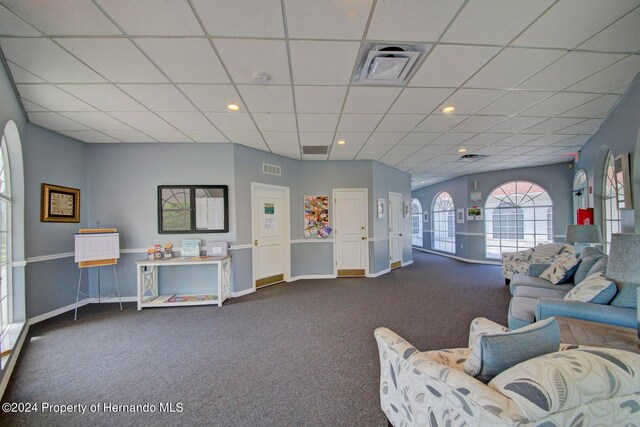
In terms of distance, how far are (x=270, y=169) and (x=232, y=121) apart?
169 cm

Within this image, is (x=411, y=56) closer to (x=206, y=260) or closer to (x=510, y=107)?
(x=510, y=107)

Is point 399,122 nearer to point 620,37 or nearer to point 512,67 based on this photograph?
point 512,67

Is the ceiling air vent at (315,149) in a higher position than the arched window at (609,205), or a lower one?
higher

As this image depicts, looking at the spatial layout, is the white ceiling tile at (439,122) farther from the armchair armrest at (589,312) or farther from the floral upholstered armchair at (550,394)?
the floral upholstered armchair at (550,394)

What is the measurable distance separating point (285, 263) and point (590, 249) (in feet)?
16.4

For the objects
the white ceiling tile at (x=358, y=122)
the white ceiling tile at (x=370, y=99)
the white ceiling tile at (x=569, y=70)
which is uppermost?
the white ceiling tile at (x=569, y=70)

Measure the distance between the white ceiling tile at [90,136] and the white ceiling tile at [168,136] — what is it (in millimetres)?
711

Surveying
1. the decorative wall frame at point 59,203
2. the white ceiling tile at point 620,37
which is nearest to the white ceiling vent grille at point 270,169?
the decorative wall frame at point 59,203

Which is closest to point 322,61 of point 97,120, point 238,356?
point 238,356

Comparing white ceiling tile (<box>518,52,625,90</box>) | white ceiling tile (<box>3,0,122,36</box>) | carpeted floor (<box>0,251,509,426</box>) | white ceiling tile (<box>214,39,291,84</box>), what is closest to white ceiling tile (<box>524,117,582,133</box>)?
white ceiling tile (<box>518,52,625,90</box>)

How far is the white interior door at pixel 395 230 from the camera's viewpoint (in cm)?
660

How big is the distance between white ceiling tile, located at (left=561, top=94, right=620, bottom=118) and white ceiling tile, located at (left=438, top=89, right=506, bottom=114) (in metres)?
1.35

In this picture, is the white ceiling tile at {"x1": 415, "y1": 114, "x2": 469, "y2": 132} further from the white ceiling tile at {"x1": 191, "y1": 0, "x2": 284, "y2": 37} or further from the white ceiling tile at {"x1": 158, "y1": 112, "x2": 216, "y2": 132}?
the white ceiling tile at {"x1": 158, "y1": 112, "x2": 216, "y2": 132}

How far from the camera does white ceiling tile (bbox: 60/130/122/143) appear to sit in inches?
149
